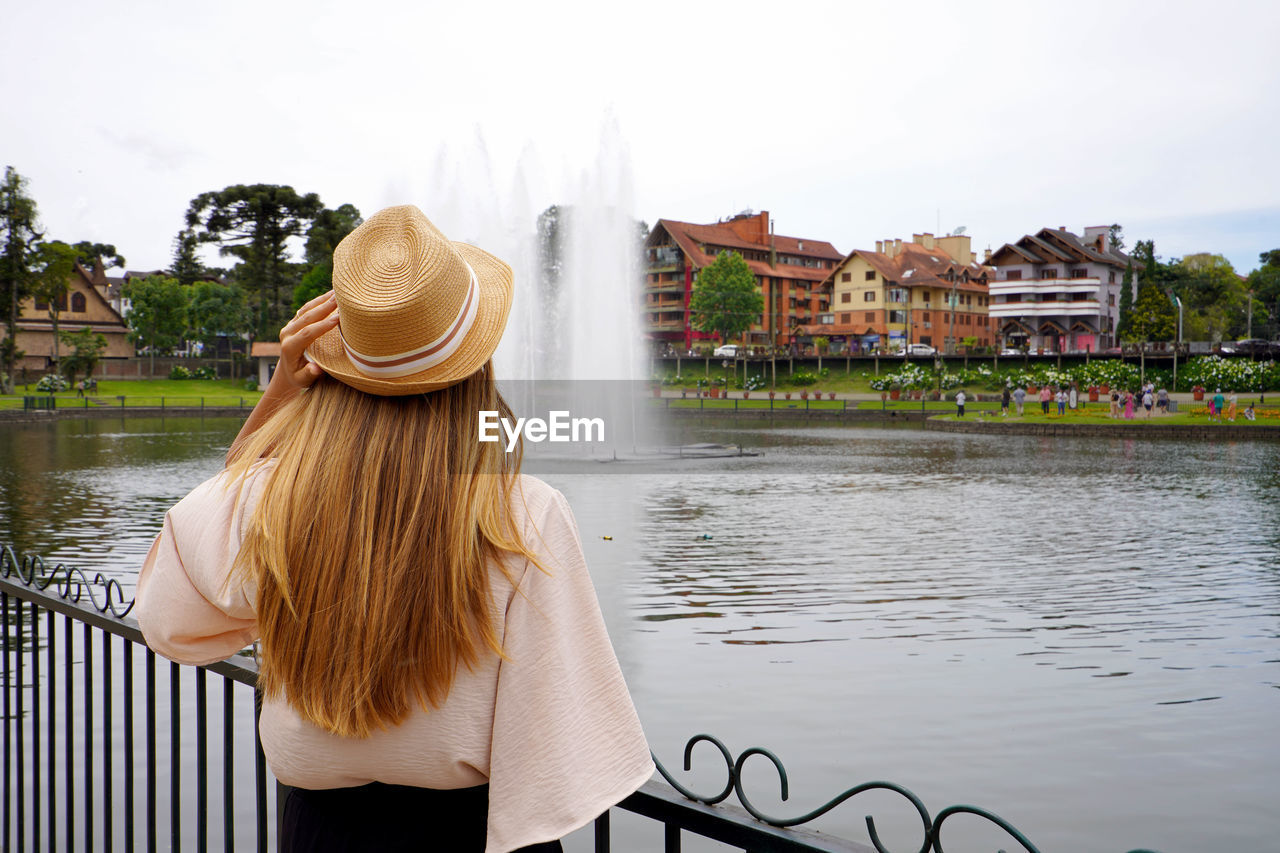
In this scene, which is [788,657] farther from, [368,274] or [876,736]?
[368,274]

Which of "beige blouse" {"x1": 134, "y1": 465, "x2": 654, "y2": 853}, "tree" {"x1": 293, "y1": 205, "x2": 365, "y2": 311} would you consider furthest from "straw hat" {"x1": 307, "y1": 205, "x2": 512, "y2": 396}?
"tree" {"x1": 293, "y1": 205, "x2": 365, "y2": 311}

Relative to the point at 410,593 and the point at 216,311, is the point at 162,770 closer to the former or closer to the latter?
the point at 410,593

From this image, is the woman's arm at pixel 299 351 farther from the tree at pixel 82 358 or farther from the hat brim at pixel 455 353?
the tree at pixel 82 358

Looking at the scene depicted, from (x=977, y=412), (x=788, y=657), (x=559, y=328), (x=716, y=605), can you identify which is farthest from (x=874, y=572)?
(x=977, y=412)

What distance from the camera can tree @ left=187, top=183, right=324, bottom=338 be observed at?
72812 mm

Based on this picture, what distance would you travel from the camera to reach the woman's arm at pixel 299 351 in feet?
6.37

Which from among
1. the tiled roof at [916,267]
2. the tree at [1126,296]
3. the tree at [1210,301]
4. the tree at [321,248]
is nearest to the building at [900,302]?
the tiled roof at [916,267]

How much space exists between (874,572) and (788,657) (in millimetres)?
4482

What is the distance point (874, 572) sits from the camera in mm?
13609

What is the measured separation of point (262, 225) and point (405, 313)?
78191mm

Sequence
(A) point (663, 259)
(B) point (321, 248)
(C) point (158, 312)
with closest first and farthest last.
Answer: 1. (B) point (321, 248)
2. (C) point (158, 312)
3. (A) point (663, 259)

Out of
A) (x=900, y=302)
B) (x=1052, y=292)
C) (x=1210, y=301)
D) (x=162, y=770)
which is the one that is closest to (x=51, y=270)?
(x=900, y=302)

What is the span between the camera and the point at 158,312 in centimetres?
8012

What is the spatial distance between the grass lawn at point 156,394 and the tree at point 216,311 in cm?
926
